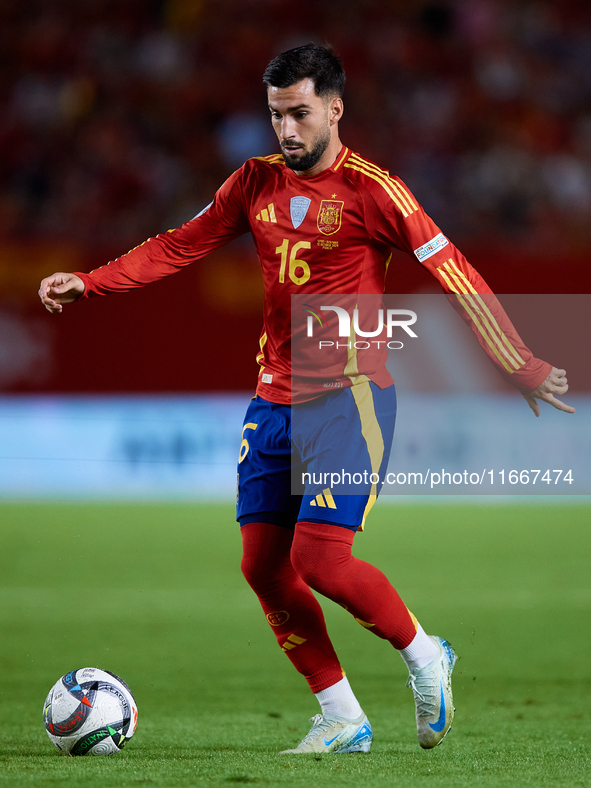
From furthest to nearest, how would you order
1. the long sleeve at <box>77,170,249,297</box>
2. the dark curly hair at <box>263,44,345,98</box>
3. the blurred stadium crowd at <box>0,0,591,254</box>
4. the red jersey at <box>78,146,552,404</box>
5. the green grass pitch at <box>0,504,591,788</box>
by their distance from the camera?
the blurred stadium crowd at <box>0,0,591,254</box>, the long sleeve at <box>77,170,249,297</box>, the dark curly hair at <box>263,44,345,98</box>, the red jersey at <box>78,146,552,404</box>, the green grass pitch at <box>0,504,591,788</box>

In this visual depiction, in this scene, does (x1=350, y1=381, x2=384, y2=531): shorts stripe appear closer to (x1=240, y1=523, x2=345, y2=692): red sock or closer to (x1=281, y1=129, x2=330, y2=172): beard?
(x1=240, y1=523, x2=345, y2=692): red sock

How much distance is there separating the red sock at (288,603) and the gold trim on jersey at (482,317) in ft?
3.06

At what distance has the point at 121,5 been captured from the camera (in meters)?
13.6

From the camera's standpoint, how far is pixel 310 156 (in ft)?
11.4

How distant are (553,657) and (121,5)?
11.0 m

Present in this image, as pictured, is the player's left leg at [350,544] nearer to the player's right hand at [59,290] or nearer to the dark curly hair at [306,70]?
the player's right hand at [59,290]

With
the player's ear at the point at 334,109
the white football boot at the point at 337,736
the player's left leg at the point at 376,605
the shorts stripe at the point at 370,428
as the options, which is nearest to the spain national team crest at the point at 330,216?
the player's ear at the point at 334,109

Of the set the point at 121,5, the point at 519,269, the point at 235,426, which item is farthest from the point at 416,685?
the point at 121,5

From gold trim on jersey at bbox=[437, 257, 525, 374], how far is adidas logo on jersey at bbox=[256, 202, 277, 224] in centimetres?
59

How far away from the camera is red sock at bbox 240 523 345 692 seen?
11.8 ft

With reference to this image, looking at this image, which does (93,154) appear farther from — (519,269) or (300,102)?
(300,102)

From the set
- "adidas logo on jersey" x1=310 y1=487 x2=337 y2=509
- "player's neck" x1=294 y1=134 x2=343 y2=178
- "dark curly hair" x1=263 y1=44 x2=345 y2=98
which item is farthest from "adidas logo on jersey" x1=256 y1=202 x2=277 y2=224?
"adidas logo on jersey" x1=310 y1=487 x2=337 y2=509

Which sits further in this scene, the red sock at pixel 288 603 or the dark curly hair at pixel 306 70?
the red sock at pixel 288 603

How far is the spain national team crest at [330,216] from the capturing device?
347cm
